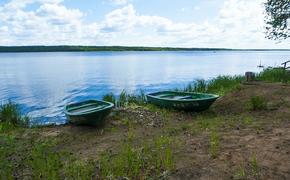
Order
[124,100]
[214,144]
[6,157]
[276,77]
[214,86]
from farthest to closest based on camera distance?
[276,77], [214,86], [124,100], [6,157], [214,144]

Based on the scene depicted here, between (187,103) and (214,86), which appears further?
(214,86)

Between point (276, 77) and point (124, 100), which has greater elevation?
point (276, 77)

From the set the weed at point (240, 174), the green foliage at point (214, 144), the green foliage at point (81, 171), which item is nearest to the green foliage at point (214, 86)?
the green foliage at point (214, 144)

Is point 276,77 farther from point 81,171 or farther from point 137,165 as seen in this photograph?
point 81,171

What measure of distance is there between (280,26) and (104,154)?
65.8 feet

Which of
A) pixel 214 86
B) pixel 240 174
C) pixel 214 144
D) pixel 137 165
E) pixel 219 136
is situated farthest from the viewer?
pixel 214 86

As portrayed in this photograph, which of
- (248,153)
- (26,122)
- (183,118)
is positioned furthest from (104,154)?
(26,122)

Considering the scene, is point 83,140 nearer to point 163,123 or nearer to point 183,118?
point 163,123

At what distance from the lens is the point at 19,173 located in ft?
22.6

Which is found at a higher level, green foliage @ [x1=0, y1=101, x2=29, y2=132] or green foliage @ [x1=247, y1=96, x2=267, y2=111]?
green foliage @ [x1=247, y1=96, x2=267, y2=111]

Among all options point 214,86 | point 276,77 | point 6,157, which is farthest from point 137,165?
point 276,77

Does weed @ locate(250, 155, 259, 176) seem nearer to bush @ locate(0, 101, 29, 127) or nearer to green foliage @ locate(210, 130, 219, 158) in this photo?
green foliage @ locate(210, 130, 219, 158)

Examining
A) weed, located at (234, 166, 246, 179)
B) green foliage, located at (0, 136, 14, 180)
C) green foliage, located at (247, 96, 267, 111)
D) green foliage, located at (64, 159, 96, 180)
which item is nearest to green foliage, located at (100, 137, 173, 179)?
green foliage, located at (64, 159, 96, 180)

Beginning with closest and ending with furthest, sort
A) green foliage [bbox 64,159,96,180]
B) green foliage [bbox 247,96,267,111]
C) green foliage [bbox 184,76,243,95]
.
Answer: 1. green foliage [bbox 64,159,96,180]
2. green foliage [bbox 247,96,267,111]
3. green foliage [bbox 184,76,243,95]
